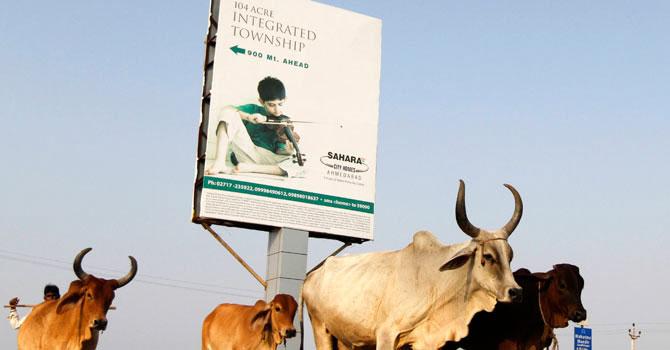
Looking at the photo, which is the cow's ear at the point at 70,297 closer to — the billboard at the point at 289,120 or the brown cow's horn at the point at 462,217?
the brown cow's horn at the point at 462,217

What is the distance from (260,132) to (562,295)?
9.49 m

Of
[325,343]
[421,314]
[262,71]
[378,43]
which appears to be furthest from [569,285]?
[378,43]

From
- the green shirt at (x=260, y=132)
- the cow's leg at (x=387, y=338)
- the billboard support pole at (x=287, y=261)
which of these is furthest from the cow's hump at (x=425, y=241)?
the green shirt at (x=260, y=132)

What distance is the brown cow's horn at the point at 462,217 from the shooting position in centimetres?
877

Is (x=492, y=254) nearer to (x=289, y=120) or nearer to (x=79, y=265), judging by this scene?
(x=79, y=265)

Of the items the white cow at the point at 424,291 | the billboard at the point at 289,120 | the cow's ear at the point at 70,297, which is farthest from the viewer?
the billboard at the point at 289,120

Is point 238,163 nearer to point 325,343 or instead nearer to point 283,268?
point 283,268

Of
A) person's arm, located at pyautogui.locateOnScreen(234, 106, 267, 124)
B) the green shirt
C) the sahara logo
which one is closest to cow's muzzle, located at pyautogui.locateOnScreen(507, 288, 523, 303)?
the green shirt

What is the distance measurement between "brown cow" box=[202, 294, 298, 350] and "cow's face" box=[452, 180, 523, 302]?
2701mm

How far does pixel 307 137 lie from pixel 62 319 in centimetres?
996

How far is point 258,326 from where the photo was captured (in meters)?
10.7

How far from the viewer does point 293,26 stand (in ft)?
62.4

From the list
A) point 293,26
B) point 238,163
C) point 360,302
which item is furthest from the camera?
point 293,26

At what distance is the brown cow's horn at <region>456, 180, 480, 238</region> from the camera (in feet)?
28.8
